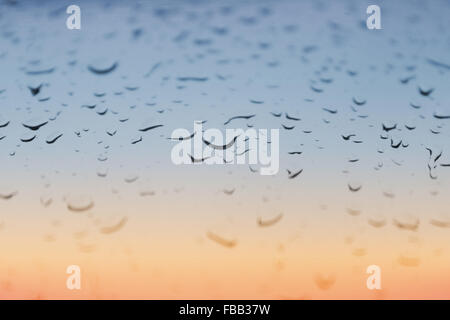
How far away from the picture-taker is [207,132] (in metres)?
1.23
